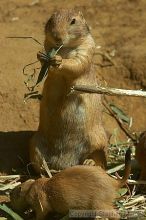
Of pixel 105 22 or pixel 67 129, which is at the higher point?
pixel 105 22

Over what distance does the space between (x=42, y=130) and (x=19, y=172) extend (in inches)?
20.0

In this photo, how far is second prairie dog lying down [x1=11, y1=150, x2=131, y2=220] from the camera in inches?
235

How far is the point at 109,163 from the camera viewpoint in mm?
7535

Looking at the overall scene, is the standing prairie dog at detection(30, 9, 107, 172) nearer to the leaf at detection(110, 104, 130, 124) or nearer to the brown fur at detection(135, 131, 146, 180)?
the brown fur at detection(135, 131, 146, 180)

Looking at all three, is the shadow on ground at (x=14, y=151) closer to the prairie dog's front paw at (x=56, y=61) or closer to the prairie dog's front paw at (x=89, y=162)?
the prairie dog's front paw at (x=89, y=162)

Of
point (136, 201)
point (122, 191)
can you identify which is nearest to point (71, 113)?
point (122, 191)

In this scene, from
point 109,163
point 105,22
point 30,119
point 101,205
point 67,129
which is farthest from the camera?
point 105,22

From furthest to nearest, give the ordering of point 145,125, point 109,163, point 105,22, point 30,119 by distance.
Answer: point 105,22 → point 145,125 → point 30,119 → point 109,163

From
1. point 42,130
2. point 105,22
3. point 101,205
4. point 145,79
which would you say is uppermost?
point 105,22

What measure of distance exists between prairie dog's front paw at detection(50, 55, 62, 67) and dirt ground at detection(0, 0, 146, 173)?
4.34 feet

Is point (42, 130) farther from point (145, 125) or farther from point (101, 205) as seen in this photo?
point (145, 125)

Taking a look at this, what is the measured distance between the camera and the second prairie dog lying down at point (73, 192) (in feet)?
19.6

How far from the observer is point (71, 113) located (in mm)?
6914

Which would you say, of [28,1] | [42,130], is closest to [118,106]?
[42,130]
